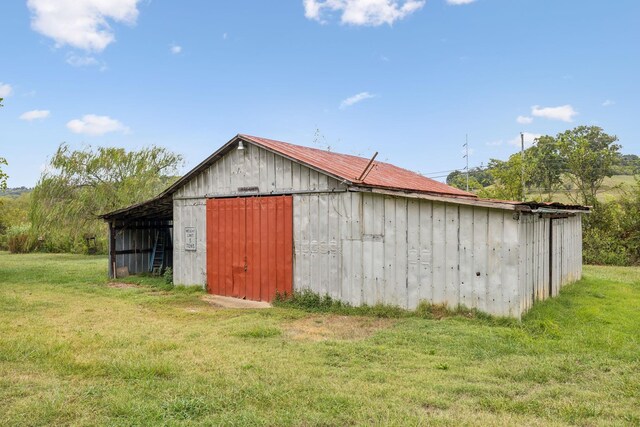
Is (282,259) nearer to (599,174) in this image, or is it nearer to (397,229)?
(397,229)

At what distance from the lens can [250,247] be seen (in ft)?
38.3

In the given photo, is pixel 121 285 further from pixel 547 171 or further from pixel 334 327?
pixel 547 171

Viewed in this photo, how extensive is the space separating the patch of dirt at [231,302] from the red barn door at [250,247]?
0.18 m

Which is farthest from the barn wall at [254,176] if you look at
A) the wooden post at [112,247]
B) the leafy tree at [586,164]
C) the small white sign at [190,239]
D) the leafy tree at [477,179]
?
the leafy tree at [477,179]

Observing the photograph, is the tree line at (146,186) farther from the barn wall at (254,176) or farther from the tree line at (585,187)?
the barn wall at (254,176)

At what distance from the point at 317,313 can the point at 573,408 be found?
235 inches

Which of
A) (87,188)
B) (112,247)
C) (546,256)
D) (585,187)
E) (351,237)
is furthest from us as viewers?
(87,188)

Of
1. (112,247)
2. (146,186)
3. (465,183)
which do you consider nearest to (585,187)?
(465,183)

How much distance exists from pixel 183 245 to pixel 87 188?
17.9 m

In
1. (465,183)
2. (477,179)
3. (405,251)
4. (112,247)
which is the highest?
(477,179)

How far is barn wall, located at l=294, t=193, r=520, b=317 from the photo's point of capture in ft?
27.1

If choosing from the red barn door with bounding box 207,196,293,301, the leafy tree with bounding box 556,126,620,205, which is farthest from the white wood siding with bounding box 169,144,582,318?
the leafy tree with bounding box 556,126,620,205

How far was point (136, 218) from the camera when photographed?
16.7m

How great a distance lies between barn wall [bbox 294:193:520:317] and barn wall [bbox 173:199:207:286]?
11.5ft
